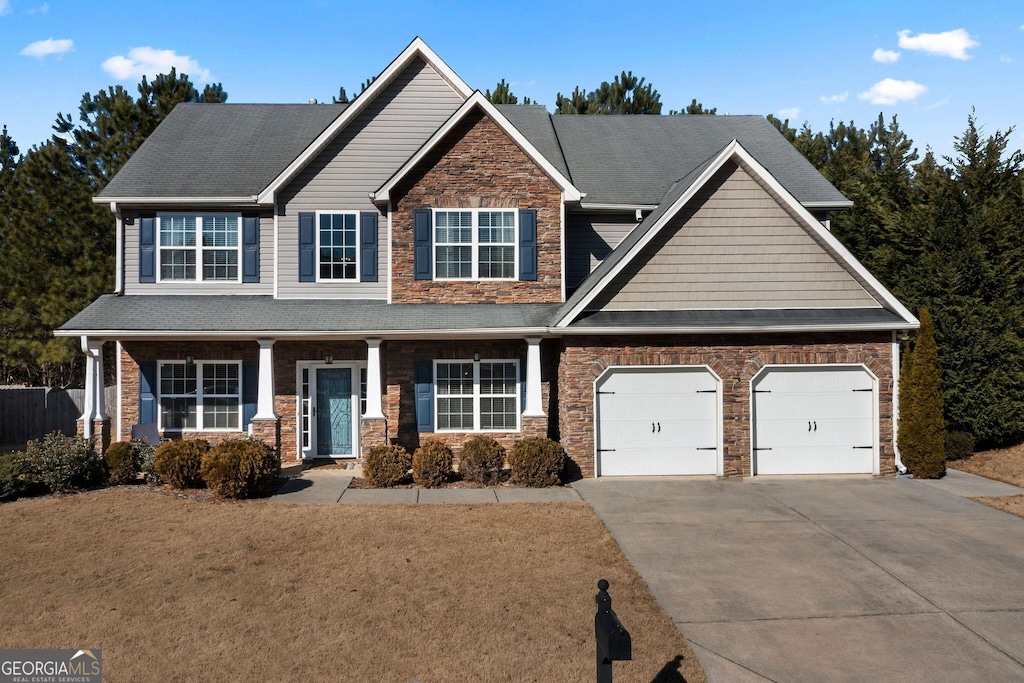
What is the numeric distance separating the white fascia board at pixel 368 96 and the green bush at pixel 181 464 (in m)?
5.81

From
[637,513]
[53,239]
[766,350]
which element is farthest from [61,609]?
[53,239]

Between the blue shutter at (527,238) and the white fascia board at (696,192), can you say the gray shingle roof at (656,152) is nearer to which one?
the blue shutter at (527,238)

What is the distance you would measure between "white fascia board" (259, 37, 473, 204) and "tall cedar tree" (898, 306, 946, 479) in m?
11.5

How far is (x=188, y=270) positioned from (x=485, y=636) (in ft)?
42.5

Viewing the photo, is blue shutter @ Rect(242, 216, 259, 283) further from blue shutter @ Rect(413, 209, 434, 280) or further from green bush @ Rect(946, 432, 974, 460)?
green bush @ Rect(946, 432, 974, 460)

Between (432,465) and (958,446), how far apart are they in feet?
39.6

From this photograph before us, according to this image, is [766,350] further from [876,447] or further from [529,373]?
[529,373]

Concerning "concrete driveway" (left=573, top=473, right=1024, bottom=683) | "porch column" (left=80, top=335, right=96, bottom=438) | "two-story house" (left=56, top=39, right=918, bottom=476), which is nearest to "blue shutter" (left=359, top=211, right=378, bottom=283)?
"two-story house" (left=56, top=39, right=918, bottom=476)

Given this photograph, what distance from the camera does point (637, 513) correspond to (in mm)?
11719

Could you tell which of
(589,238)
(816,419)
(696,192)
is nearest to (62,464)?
(589,238)

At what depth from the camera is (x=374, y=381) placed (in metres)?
14.8

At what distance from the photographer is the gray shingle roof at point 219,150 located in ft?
54.4

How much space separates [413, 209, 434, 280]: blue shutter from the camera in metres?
15.7

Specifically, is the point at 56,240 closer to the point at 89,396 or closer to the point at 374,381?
the point at 89,396
